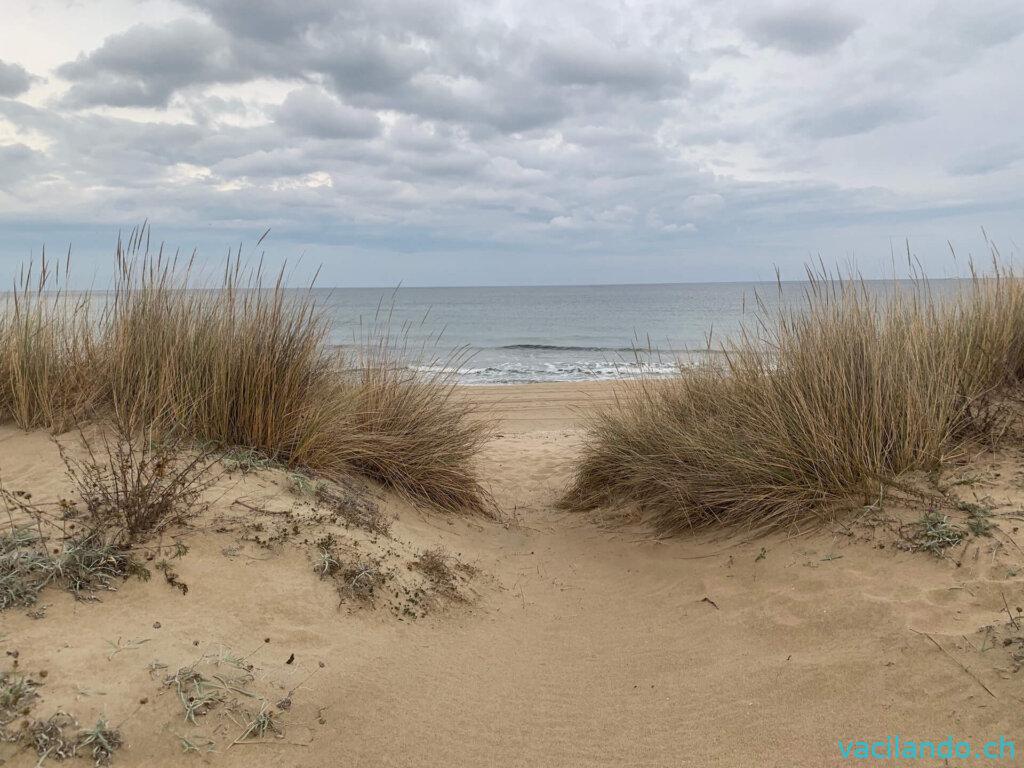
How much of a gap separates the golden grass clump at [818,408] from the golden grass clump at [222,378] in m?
1.66

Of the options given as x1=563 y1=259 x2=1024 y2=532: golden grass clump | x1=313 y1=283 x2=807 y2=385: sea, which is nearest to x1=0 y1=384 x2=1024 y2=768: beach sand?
x1=563 y1=259 x2=1024 y2=532: golden grass clump

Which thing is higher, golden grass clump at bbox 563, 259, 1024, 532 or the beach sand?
golden grass clump at bbox 563, 259, 1024, 532

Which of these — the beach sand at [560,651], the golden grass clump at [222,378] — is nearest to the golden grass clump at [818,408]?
the beach sand at [560,651]

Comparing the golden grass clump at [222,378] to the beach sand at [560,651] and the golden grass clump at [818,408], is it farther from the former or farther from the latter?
the golden grass clump at [818,408]

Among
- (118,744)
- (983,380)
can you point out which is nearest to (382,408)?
(118,744)

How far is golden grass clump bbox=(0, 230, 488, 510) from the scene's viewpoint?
4680 mm

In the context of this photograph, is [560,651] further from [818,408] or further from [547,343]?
[547,343]

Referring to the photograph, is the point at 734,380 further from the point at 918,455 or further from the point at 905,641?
the point at 905,641

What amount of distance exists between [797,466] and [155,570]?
3579 millimetres

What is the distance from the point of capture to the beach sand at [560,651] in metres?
2.61

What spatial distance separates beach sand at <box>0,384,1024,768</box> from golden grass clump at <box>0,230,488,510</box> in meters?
0.47

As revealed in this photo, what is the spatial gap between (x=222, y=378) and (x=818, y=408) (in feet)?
12.3

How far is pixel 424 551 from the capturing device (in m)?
4.40

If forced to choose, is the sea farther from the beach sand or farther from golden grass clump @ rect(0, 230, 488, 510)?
the beach sand
